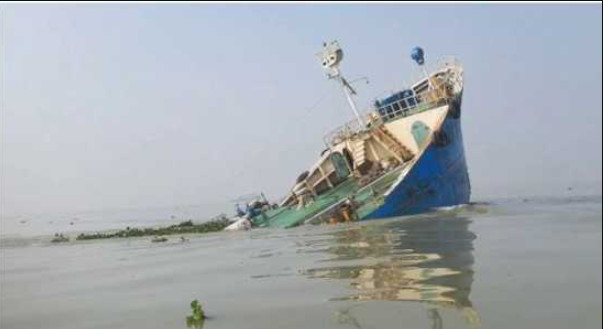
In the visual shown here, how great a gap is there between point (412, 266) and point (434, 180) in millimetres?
17421

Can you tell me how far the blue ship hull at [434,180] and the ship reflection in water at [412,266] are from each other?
6.58m

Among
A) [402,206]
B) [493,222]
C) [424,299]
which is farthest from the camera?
[402,206]

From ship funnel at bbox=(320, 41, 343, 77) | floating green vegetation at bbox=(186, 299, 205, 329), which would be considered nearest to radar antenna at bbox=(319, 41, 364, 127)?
ship funnel at bbox=(320, 41, 343, 77)

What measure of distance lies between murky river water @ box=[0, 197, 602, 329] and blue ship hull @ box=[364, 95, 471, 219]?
8196 millimetres

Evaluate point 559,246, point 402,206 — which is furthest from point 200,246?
point 559,246

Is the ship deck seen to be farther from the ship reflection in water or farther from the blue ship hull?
the ship reflection in water

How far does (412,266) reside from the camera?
37.4ft

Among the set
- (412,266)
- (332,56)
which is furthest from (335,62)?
(412,266)

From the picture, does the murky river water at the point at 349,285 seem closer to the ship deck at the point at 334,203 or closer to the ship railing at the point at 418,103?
the ship deck at the point at 334,203

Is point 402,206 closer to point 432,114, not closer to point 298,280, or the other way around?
point 432,114

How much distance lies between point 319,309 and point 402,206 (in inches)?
737

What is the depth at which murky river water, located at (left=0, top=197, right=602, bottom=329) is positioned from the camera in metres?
7.61

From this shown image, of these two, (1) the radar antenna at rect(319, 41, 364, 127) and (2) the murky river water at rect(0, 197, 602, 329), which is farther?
(1) the radar antenna at rect(319, 41, 364, 127)

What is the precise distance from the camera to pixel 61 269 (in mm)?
16828
